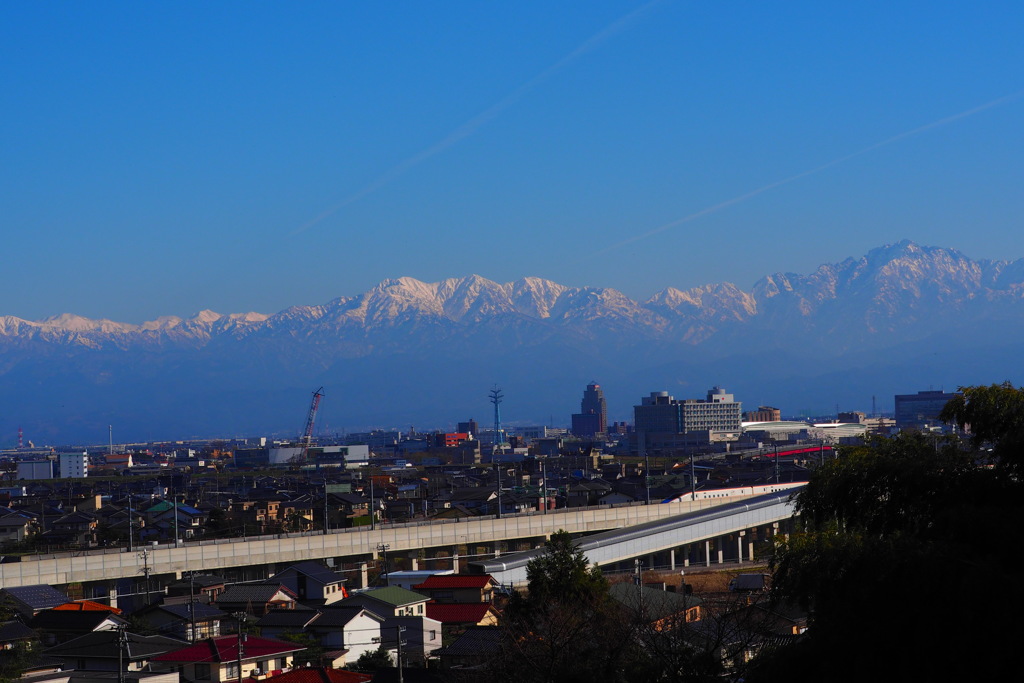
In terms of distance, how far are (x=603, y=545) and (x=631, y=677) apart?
76.4 ft

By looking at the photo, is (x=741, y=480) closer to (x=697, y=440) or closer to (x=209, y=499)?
(x=209, y=499)

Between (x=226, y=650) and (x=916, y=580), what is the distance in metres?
13.8

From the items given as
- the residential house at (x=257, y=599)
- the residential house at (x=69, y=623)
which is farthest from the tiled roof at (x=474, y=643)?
the residential house at (x=257, y=599)

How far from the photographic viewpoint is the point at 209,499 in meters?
64.1

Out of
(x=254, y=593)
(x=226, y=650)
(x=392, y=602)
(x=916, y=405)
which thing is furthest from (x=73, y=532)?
(x=916, y=405)

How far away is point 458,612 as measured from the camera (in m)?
24.5

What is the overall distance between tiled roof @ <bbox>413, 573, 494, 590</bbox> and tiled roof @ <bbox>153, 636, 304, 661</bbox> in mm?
7195

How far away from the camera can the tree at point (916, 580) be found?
24.7 feet

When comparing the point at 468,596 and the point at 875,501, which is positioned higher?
the point at 875,501

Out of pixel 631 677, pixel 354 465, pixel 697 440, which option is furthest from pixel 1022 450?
pixel 697 440

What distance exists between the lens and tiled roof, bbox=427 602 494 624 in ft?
78.6

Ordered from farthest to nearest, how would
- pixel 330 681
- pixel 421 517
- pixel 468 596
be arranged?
pixel 421 517 < pixel 468 596 < pixel 330 681

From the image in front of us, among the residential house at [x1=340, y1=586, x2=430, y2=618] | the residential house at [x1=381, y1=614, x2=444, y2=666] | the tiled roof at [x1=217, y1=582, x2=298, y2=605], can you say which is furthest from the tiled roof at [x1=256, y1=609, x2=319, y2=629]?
the tiled roof at [x1=217, y1=582, x2=298, y2=605]

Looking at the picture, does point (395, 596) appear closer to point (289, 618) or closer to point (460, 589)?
point (460, 589)
